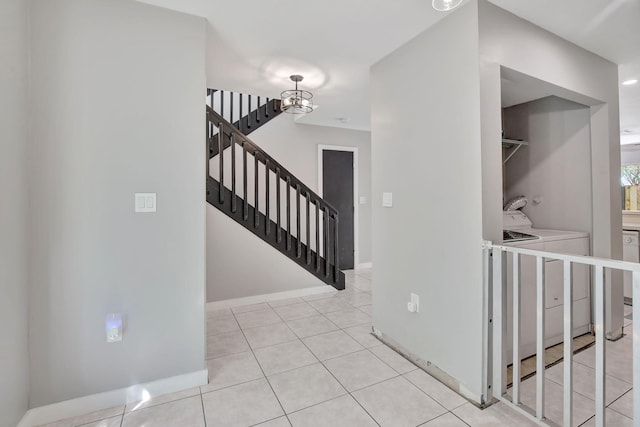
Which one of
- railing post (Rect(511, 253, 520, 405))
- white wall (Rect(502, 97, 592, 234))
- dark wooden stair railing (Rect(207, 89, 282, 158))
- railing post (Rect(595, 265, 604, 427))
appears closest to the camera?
railing post (Rect(595, 265, 604, 427))

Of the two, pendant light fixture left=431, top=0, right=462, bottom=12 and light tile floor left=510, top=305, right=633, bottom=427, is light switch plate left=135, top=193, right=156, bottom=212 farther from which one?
light tile floor left=510, top=305, right=633, bottom=427

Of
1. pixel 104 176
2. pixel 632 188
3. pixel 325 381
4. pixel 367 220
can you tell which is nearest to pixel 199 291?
pixel 104 176

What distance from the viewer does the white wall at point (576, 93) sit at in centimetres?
182

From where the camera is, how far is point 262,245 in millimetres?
3797

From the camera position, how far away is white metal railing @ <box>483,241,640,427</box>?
119 centimetres

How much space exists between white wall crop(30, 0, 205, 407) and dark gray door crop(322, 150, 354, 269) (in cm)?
318

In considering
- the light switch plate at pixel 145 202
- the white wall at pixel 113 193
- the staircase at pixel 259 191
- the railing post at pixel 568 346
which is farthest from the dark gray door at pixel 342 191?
the railing post at pixel 568 346

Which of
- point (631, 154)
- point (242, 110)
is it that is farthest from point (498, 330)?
point (631, 154)

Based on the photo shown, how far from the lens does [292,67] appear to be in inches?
110

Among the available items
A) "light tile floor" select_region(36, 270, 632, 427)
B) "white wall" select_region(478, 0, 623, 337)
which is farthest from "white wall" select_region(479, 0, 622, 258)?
"light tile floor" select_region(36, 270, 632, 427)

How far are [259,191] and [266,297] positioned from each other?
1451 millimetres

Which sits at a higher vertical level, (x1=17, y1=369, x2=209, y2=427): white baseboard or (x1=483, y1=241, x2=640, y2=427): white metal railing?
(x1=483, y1=241, x2=640, y2=427): white metal railing

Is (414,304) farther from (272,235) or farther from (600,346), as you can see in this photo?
(272,235)

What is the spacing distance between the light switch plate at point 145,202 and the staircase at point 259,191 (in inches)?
52.0
